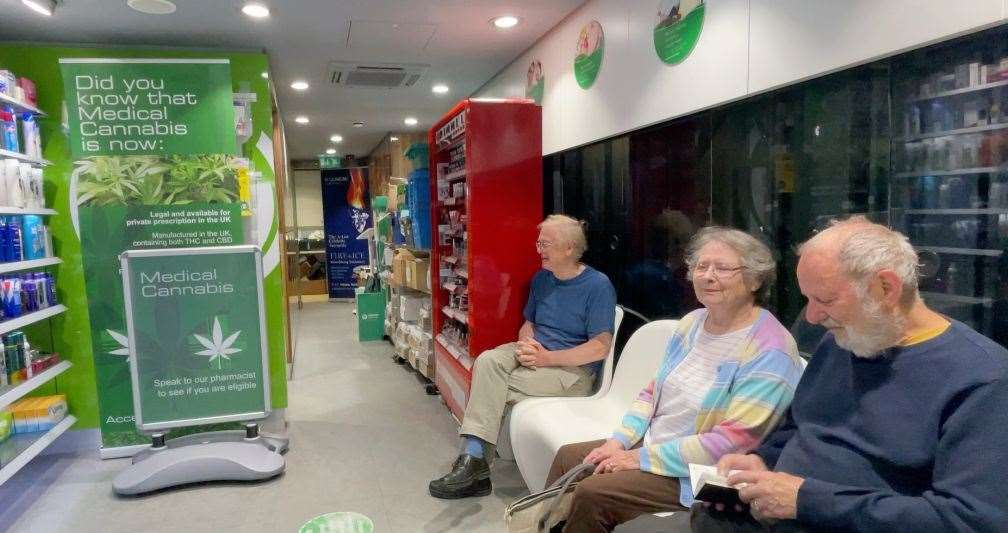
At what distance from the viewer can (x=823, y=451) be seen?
1.43 metres

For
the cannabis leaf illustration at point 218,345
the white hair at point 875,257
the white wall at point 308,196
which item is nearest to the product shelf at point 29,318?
the cannabis leaf illustration at point 218,345

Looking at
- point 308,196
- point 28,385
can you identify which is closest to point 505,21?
Result: point 28,385

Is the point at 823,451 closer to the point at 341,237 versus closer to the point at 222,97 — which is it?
the point at 222,97

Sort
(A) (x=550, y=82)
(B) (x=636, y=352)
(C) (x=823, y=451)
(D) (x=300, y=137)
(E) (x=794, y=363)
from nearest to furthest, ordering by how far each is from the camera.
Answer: (C) (x=823, y=451) < (E) (x=794, y=363) < (B) (x=636, y=352) < (A) (x=550, y=82) < (D) (x=300, y=137)

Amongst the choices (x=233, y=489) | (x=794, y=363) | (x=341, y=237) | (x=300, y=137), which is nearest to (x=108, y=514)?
(x=233, y=489)

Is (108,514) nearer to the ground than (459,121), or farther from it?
nearer to the ground

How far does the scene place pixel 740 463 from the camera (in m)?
1.64

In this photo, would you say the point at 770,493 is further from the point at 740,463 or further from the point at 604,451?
the point at 604,451

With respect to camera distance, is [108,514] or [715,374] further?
[108,514]

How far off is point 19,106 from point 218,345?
1671 millimetres

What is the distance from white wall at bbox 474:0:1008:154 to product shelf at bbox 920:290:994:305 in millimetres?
A: 693

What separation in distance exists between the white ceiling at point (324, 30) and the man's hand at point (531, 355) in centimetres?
195

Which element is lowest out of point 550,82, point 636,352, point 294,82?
point 636,352

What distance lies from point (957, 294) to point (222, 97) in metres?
3.56
